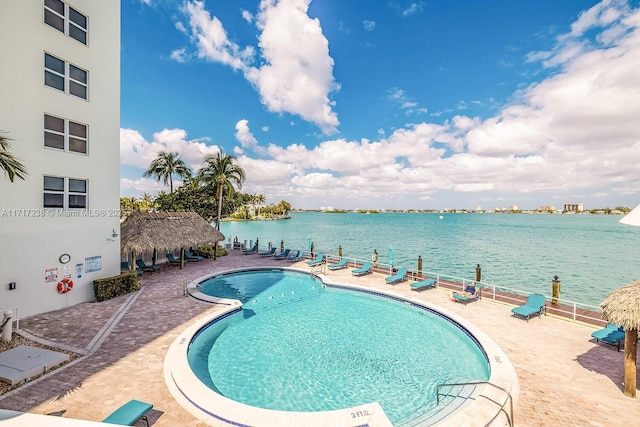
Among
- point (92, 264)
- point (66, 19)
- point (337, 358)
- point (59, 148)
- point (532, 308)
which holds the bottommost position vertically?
point (337, 358)

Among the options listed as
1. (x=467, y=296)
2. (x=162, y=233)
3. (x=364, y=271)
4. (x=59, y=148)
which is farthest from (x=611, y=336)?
(x=162, y=233)

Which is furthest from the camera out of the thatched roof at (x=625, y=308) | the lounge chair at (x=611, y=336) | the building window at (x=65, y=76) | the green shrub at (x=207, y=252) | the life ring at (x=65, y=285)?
the green shrub at (x=207, y=252)

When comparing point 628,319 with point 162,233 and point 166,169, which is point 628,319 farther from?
point 166,169

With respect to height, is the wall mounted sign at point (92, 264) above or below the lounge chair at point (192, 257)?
above

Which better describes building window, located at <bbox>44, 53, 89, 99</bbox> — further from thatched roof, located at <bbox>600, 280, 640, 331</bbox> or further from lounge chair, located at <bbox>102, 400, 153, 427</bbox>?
thatched roof, located at <bbox>600, 280, 640, 331</bbox>

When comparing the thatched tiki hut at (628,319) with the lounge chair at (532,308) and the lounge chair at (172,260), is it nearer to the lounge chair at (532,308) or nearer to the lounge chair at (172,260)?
the lounge chair at (532,308)

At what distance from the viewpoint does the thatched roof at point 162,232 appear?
15.9 meters

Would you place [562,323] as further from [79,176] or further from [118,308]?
[79,176]

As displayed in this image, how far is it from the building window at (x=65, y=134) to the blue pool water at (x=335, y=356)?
30.8 ft

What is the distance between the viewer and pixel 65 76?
11.3 m

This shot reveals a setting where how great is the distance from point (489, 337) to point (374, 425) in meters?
6.10

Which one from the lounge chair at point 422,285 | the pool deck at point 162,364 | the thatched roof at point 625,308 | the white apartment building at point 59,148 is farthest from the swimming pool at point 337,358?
the white apartment building at point 59,148

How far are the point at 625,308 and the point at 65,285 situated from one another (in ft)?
A: 58.5

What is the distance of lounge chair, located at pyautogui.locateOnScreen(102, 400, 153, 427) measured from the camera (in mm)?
4953
